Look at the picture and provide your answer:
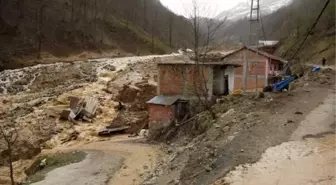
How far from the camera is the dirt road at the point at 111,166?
47.3 ft

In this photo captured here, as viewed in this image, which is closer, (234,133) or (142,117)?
(234,133)

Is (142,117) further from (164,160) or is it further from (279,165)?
(279,165)

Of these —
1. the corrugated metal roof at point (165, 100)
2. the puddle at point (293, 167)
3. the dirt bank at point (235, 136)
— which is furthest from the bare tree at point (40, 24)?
the puddle at point (293, 167)

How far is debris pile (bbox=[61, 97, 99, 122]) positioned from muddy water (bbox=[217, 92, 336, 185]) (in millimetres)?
16629

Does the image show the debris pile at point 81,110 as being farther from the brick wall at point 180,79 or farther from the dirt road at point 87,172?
the dirt road at point 87,172

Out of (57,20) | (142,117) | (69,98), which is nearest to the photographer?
(142,117)

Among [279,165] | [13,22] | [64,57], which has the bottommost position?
[279,165]

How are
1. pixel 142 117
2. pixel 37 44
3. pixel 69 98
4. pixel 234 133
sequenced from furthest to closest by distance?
pixel 37 44, pixel 69 98, pixel 142 117, pixel 234 133

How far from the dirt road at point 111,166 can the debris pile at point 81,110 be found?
5927 millimetres

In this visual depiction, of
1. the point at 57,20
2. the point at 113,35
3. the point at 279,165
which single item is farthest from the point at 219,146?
the point at 113,35

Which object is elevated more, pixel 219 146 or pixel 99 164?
pixel 219 146

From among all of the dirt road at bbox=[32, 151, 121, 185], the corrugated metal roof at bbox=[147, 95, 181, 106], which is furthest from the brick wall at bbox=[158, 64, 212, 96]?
the dirt road at bbox=[32, 151, 121, 185]

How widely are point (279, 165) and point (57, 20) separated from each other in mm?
60699

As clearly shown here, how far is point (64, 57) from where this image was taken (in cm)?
5647
